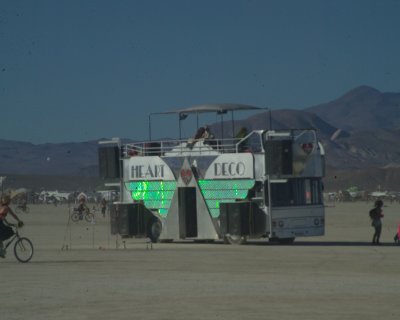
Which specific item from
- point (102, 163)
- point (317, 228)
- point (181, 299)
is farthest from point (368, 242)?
point (181, 299)

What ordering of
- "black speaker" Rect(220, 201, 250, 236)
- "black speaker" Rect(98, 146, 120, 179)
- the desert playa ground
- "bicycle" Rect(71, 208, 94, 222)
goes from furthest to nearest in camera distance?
1. "bicycle" Rect(71, 208, 94, 222)
2. "black speaker" Rect(98, 146, 120, 179)
3. "black speaker" Rect(220, 201, 250, 236)
4. the desert playa ground

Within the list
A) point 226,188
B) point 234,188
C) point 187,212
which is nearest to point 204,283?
point 234,188

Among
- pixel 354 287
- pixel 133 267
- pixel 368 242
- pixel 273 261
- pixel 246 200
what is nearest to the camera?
pixel 354 287

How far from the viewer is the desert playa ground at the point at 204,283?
48.2 ft

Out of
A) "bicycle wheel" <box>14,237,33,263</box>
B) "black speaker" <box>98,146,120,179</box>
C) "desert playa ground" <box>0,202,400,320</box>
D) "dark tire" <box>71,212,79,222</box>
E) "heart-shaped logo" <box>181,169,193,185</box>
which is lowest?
"desert playa ground" <box>0,202,400,320</box>

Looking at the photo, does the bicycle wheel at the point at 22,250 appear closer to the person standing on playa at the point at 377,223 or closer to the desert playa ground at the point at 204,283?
the desert playa ground at the point at 204,283

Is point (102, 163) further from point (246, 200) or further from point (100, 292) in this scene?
point (100, 292)

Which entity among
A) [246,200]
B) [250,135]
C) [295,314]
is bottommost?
[295,314]

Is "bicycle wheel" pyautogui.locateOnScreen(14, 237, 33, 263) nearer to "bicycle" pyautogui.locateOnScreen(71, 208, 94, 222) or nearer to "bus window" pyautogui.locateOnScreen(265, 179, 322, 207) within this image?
"bus window" pyautogui.locateOnScreen(265, 179, 322, 207)

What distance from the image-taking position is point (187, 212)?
3123 centimetres

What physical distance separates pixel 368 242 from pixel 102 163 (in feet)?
27.9

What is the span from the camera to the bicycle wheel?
76.4 feet

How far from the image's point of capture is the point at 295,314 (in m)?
14.3

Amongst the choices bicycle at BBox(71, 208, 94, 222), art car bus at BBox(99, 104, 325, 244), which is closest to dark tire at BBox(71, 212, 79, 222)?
bicycle at BBox(71, 208, 94, 222)
